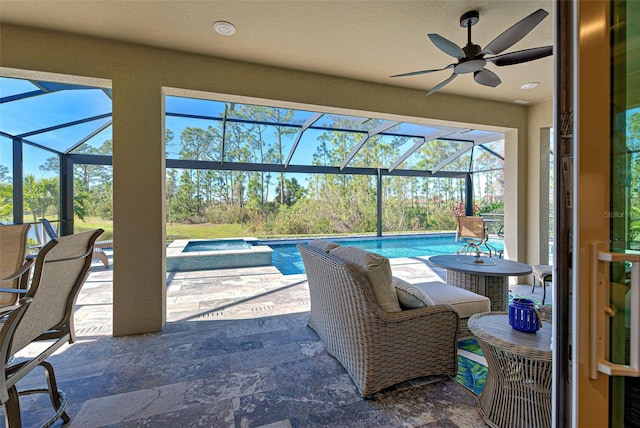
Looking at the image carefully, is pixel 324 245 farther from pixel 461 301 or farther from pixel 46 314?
pixel 46 314

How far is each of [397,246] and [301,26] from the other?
8.22m

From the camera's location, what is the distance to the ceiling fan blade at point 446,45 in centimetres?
223

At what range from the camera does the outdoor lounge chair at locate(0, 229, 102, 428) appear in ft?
4.19

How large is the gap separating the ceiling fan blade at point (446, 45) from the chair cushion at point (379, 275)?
5.69ft

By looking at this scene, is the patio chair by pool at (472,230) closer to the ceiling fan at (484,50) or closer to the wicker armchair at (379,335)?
the ceiling fan at (484,50)

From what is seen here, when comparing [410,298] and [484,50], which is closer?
[410,298]

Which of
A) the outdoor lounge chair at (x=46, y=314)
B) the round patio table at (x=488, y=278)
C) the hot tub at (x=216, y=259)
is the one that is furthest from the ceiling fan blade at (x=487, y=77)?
the hot tub at (x=216, y=259)

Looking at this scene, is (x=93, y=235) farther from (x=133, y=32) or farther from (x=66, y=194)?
(x=66, y=194)

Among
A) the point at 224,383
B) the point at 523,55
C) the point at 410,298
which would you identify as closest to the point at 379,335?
the point at 410,298

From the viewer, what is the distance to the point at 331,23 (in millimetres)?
2561

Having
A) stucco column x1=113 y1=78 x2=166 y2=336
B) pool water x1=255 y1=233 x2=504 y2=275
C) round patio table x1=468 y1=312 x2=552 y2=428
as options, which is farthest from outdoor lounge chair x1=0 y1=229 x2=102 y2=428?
pool water x1=255 y1=233 x2=504 y2=275

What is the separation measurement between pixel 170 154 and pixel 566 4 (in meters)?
8.22

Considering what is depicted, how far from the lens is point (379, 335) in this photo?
1.87 metres

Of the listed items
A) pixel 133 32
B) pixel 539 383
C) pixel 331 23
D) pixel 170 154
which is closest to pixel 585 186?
pixel 539 383
